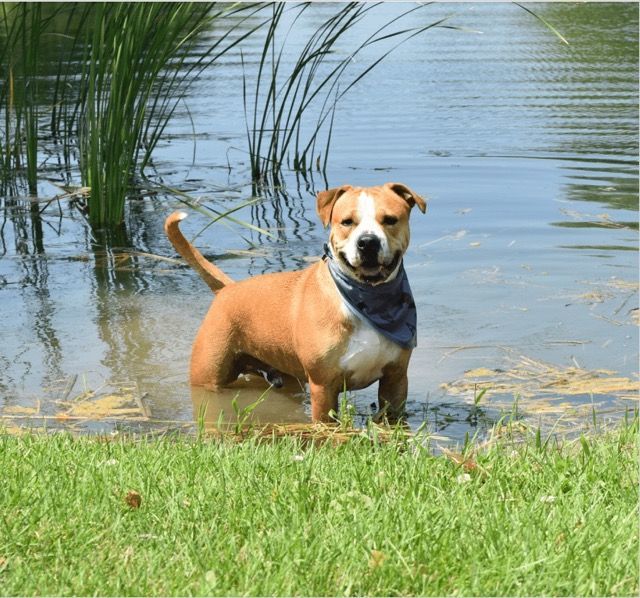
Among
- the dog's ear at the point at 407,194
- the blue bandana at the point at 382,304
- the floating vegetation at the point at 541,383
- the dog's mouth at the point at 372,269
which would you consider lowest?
the floating vegetation at the point at 541,383

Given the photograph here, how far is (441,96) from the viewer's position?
16.3 metres

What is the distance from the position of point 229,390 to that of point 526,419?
167 cm

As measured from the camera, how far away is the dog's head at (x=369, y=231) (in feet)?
17.2

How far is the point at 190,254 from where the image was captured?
6.36 m

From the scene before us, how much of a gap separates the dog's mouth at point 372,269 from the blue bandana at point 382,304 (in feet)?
0.10

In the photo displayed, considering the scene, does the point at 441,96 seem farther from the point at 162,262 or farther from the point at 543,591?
the point at 543,591

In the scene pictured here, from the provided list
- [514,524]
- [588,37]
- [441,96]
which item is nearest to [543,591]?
[514,524]

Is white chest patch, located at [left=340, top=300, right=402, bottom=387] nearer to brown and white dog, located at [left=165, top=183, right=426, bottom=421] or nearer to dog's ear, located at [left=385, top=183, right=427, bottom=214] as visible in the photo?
brown and white dog, located at [left=165, top=183, right=426, bottom=421]

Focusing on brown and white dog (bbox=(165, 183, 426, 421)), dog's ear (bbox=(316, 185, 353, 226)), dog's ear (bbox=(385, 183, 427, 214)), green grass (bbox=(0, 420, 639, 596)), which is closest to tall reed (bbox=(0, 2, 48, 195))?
brown and white dog (bbox=(165, 183, 426, 421))

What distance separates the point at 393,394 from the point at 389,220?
910mm

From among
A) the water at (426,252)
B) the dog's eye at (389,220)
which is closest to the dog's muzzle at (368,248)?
the dog's eye at (389,220)

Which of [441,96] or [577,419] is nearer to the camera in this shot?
[577,419]

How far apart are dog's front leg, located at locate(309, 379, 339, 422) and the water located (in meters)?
0.61

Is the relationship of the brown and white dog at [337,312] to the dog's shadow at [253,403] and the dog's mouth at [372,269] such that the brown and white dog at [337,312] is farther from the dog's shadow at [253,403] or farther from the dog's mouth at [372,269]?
the dog's shadow at [253,403]
